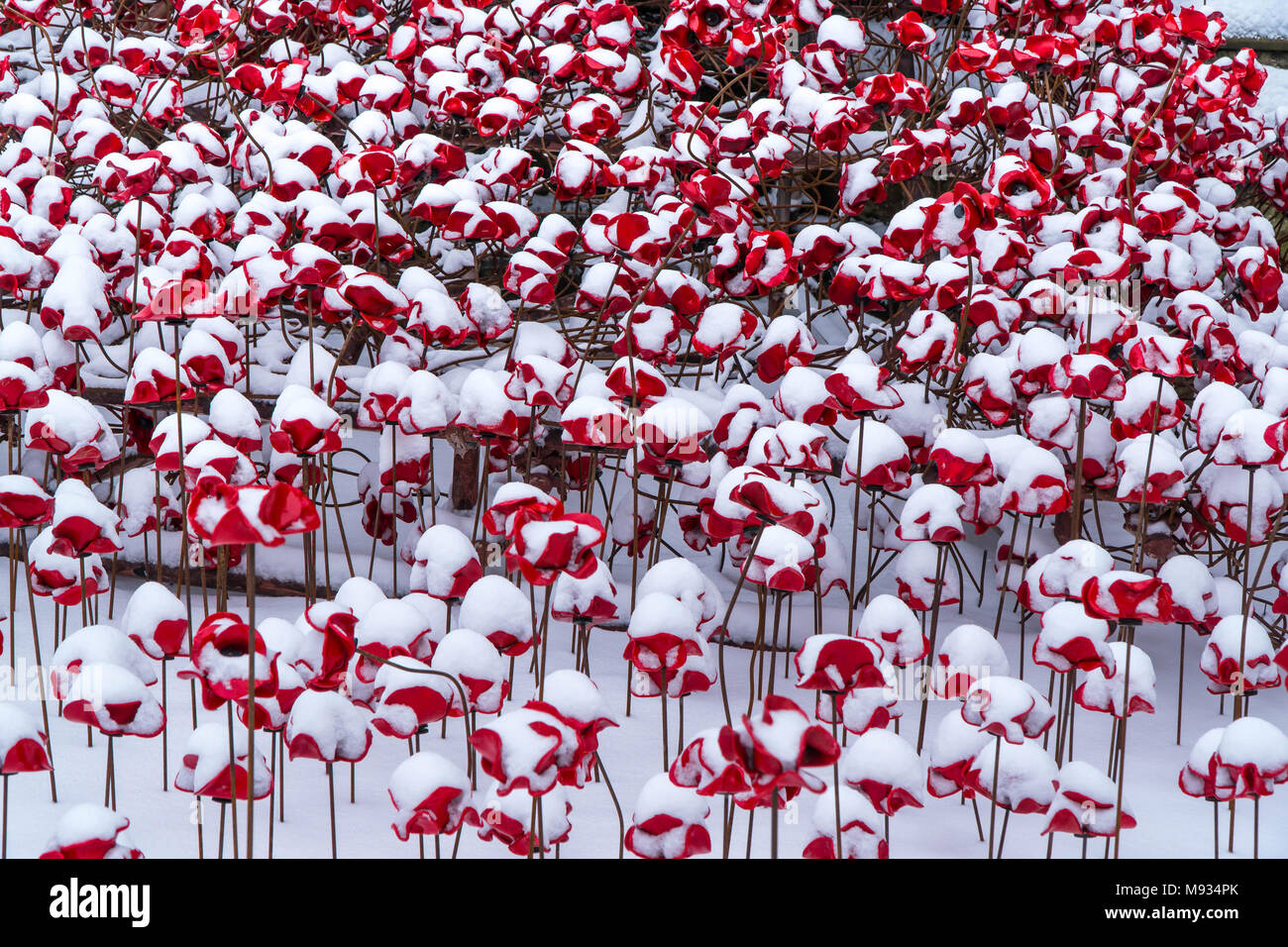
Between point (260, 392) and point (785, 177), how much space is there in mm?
1395

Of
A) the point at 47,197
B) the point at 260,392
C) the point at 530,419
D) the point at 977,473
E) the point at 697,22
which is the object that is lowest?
the point at 977,473

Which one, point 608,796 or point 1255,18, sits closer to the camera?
point 608,796

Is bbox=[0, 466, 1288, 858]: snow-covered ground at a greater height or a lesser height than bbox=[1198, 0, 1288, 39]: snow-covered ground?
lesser

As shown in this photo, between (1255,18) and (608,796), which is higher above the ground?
(1255,18)

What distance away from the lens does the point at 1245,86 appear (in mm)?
2463

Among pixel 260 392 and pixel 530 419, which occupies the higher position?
pixel 260 392

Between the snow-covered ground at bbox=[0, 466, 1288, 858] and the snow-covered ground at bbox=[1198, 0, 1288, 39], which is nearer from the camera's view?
the snow-covered ground at bbox=[0, 466, 1288, 858]

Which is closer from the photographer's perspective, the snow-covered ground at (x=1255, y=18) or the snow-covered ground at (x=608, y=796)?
the snow-covered ground at (x=608, y=796)

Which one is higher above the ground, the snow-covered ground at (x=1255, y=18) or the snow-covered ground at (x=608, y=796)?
the snow-covered ground at (x=1255, y=18)
